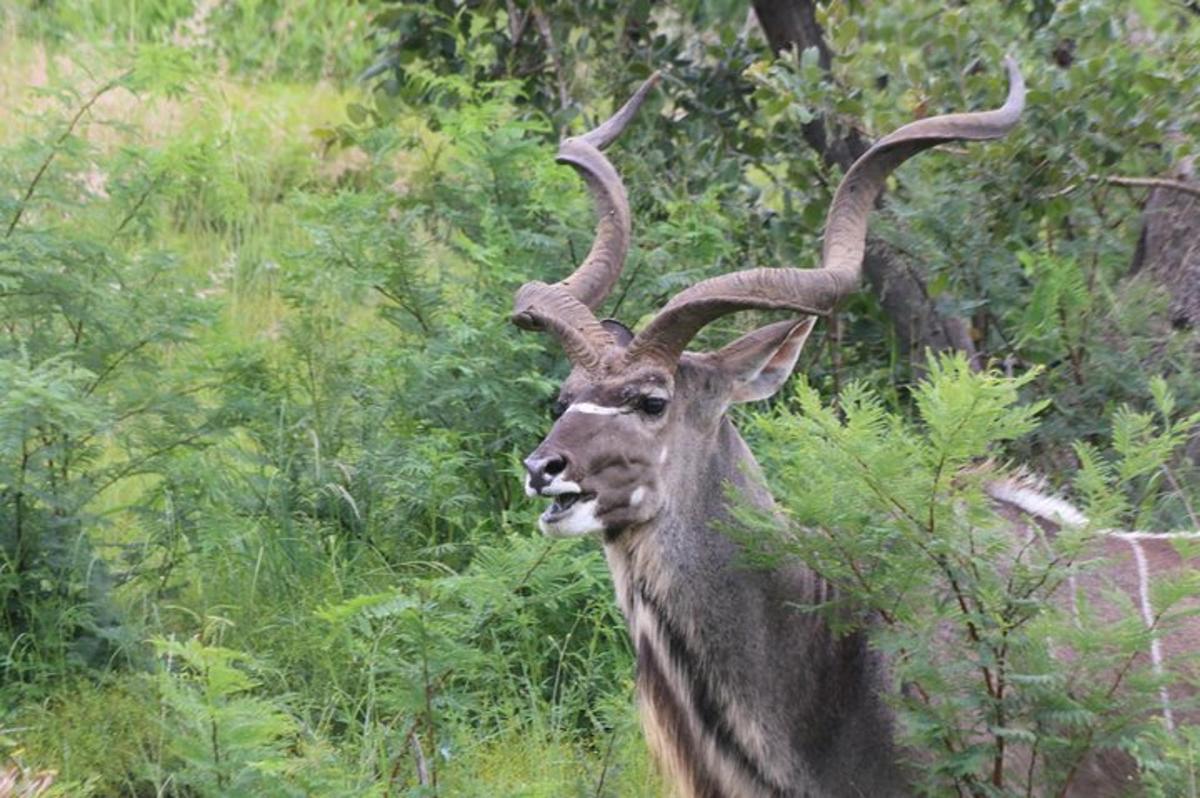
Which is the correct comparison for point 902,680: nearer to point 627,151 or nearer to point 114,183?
point 114,183

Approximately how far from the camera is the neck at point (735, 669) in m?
4.14

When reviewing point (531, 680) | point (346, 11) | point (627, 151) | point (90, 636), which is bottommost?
point (531, 680)

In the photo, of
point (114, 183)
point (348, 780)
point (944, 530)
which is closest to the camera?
point (944, 530)

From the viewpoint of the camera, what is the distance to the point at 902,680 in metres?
3.80

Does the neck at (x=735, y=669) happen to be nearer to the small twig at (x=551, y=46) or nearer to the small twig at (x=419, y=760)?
the small twig at (x=419, y=760)

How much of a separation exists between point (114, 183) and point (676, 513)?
2.26 m

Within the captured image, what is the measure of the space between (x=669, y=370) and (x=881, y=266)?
2.14 metres

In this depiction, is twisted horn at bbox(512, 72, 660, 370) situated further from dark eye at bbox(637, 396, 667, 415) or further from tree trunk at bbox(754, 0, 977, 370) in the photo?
tree trunk at bbox(754, 0, 977, 370)

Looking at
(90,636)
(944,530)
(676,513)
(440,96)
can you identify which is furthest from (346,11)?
(944,530)

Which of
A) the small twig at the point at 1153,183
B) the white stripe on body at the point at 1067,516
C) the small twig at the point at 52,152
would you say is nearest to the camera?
the white stripe on body at the point at 1067,516

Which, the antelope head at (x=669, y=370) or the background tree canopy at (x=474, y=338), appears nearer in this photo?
the antelope head at (x=669, y=370)

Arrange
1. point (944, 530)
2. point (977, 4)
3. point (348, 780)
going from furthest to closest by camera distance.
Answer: point (977, 4) < point (348, 780) < point (944, 530)

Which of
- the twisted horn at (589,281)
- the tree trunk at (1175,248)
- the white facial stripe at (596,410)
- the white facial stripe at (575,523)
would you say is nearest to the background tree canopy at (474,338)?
the tree trunk at (1175,248)

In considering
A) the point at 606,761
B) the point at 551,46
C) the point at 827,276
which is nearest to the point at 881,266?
the point at 551,46
